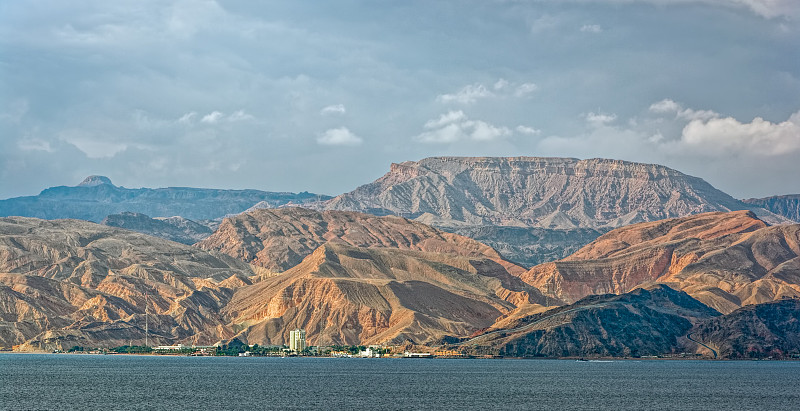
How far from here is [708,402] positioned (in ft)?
650

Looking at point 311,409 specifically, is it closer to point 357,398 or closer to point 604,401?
point 357,398

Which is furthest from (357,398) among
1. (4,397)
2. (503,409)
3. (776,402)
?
(776,402)

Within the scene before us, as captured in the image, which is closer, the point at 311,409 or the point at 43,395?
the point at 311,409

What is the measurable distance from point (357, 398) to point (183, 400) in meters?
30.1

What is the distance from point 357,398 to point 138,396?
38.5 m

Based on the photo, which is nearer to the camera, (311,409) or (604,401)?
(311,409)

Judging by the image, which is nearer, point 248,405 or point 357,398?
point 248,405

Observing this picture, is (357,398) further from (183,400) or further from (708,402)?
(708,402)

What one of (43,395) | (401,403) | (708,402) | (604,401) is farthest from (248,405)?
(708,402)

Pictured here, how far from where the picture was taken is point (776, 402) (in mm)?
198375

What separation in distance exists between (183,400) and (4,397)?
3074 centimetres

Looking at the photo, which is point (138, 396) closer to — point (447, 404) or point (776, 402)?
point (447, 404)

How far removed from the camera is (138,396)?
19788cm

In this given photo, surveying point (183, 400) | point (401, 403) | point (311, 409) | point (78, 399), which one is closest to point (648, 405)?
point (401, 403)
